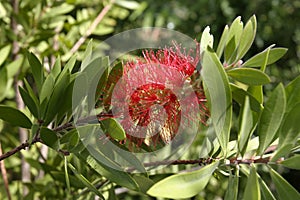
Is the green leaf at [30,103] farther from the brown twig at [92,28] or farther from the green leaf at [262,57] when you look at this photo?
the brown twig at [92,28]

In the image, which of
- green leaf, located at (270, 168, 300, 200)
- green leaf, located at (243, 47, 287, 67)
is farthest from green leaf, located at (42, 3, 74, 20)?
green leaf, located at (270, 168, 300, 200)

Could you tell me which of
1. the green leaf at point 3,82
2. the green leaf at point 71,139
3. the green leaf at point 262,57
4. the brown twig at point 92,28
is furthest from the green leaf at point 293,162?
the brown twig at point 92,28

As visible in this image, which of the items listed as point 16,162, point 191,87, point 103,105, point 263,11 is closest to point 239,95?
point 191,87

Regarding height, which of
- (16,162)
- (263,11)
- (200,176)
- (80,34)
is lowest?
(200,176)

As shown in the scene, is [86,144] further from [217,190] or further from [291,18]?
[291,18]

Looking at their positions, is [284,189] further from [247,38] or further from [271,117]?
[247,38]

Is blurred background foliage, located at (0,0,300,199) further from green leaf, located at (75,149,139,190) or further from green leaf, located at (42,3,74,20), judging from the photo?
green leaf, located at (75,149,139,190)
